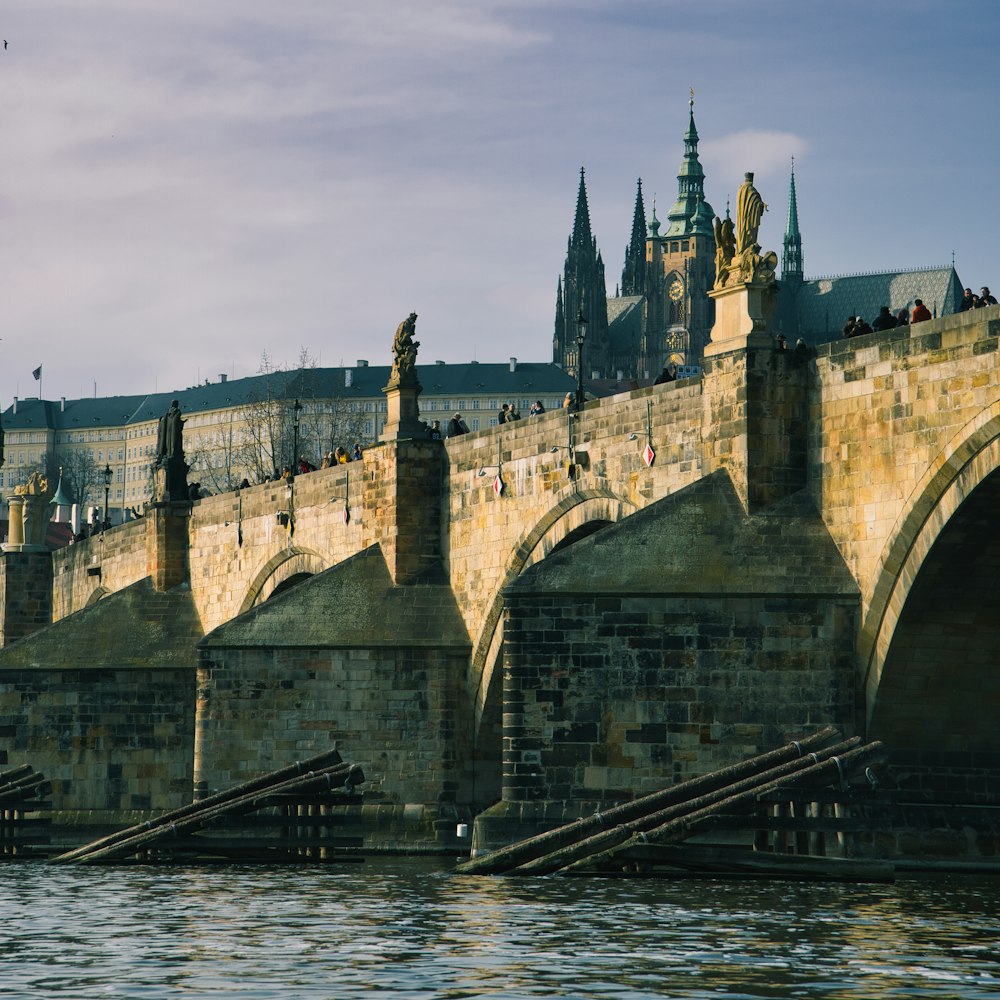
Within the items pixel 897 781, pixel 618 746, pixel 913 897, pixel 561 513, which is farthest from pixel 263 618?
pixel 913 897

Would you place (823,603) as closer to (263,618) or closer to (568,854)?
(568,854)

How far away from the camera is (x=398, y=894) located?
76.1 ft

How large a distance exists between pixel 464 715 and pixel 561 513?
14.5 feet

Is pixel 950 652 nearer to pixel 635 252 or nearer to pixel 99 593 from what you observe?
pixel 99 593

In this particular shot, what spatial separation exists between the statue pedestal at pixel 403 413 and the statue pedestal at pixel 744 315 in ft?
33.1

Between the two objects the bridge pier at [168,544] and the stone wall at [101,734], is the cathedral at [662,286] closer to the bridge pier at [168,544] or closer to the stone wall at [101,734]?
the bridge pier at [168,544]

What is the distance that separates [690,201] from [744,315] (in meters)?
155

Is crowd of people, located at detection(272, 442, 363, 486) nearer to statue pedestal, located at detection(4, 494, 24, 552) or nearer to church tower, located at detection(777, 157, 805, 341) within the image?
statue pedestal, located at detection(4, 494, 24, 552)

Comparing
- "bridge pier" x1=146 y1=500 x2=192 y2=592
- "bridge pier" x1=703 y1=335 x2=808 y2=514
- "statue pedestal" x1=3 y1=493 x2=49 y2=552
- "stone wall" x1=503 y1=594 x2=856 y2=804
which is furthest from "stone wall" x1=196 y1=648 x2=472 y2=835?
"statue pedestal" x1=3 y1=493 x2=49 y2=552

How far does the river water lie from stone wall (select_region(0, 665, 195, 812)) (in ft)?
49.4

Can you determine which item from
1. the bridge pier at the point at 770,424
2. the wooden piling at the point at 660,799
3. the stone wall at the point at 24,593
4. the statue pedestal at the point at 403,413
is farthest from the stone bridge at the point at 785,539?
the stone wall at the point at 24,593

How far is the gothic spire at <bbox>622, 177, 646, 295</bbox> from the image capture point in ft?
618

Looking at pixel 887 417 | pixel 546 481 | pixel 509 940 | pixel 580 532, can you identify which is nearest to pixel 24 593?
pixel 546 481

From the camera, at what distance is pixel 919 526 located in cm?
2331
